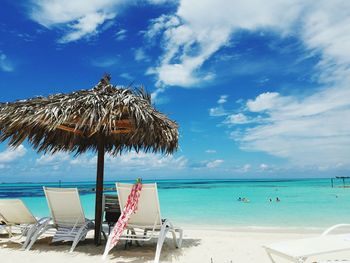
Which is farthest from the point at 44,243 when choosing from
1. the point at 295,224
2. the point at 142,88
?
the point at 295,224

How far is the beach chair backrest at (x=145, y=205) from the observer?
4.62 meters

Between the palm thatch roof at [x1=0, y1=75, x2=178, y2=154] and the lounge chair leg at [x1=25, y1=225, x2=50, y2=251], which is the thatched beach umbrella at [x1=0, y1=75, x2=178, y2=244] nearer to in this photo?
the palm thatch roof at [x1=0, y1=75, x2=178, y2=154]

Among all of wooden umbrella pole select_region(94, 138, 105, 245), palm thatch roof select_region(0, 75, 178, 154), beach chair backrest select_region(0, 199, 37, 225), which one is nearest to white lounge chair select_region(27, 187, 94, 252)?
wooden umbrella pole select_region(94, 138, 105, 245)

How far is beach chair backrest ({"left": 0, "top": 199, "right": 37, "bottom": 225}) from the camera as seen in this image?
18.3ft

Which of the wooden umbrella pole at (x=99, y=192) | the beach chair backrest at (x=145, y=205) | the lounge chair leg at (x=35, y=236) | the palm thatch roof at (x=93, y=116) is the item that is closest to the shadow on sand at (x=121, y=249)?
the lounge chair leg at (x=35, y=236)

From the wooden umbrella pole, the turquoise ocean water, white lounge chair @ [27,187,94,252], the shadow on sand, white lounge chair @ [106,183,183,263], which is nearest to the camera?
white lounge chair @ [106,183,183,263]

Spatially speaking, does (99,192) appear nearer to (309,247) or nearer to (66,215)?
(66,215)

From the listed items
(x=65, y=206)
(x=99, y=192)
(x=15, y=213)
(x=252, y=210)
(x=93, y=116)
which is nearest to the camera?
(x=93, y=116)

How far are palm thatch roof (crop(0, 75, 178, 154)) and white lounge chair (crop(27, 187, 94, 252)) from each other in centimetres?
94

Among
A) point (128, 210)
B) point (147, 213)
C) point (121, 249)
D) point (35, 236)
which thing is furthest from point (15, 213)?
point (147, 213)

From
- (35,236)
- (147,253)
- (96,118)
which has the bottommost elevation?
(147,253)

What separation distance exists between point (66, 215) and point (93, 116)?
1.58 meters

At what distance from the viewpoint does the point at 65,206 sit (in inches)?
205

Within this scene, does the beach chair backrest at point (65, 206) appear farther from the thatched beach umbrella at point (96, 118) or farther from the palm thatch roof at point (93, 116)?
the palm thatch roof at point (93, 116)
